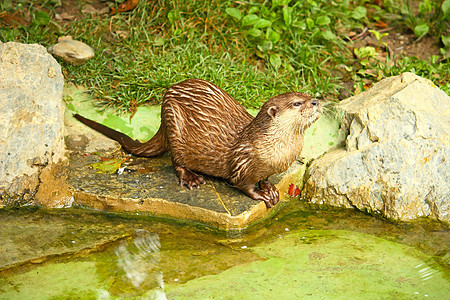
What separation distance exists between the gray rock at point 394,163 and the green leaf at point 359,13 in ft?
5.58

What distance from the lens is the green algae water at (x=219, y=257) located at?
2.48m

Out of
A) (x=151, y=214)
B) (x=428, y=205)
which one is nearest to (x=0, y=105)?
(x=151, y=214)

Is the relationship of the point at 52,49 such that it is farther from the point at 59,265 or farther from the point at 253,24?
the point at 59,265

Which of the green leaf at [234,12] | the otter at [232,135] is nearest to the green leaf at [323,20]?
the green leaf at [234,12]

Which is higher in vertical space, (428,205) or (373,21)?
(373,21)

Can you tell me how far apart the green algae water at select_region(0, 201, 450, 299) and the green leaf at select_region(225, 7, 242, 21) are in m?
1.91

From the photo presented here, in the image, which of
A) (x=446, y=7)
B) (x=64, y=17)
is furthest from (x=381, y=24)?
(x=64, y=17)

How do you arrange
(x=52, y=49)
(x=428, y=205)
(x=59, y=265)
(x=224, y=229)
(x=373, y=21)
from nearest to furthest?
1. (x=59, y=265)
2. (x=224, y=229)
3. (x=428, y=205)
4. (x=52, y=49)
5. (x=373, y=21)

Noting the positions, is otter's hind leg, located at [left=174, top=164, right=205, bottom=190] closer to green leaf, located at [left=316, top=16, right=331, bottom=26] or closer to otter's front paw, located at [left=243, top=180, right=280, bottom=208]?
otter's front paw, located at [left=243, top=180, right=280, bottom=208]

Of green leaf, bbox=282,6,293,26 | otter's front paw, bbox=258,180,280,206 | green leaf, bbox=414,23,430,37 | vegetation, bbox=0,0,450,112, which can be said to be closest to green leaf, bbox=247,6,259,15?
vegetation, bbox=0,0,450,112

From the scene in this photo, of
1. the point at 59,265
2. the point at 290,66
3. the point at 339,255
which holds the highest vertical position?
the point at 290,66

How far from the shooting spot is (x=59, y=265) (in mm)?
A: 2639

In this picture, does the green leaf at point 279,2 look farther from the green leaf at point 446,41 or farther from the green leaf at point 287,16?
the green leaf at point 446,41

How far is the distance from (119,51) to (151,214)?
1857 mm
